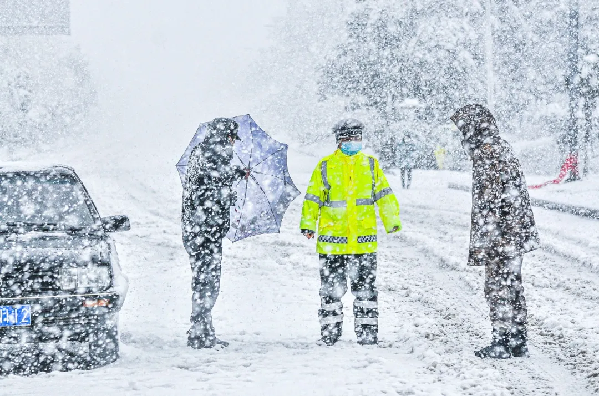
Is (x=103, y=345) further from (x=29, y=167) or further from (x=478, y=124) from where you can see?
(x=478, y=124)

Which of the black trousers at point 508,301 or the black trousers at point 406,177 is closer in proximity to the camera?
the black trousers at point 508,301

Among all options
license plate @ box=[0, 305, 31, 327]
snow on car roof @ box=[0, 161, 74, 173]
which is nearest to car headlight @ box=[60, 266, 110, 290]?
license plate @ box=[0, 305, 31, 327]

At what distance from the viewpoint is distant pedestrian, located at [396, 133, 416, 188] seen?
2327cm

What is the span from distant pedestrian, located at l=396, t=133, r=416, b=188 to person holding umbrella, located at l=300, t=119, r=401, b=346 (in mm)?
17021

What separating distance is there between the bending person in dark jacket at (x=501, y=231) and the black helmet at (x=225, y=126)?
72.0 inches

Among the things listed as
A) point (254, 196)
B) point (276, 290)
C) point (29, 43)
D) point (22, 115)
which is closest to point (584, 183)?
point (276, 290)

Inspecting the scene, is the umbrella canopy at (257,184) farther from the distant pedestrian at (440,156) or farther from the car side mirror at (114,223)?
the distant pedestrian at (440,156)

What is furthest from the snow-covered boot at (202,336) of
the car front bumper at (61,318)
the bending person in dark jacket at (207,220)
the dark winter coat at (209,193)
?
the car front bumper at (61,318)

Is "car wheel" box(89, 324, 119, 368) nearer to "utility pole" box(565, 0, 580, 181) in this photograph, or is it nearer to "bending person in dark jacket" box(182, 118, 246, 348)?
"bending person in dark jacket" box(182, 118, 246, 348)

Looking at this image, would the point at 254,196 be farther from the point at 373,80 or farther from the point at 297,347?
the point at 373,80

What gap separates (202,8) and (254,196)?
17596 centimetres

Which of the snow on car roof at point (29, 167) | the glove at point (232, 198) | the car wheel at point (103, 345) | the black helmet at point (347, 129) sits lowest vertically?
the car wheel at point (103, 345)

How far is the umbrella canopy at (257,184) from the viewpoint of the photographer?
7.08 metres

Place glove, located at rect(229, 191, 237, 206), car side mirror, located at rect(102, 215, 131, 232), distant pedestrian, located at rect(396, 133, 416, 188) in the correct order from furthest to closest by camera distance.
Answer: distant pedestrian, located at rect(396, 133, 416, 188) < glove, located at rect(229, 191, 237, 206) < car side mirror, located at rect(102, 215, 131, 232)
